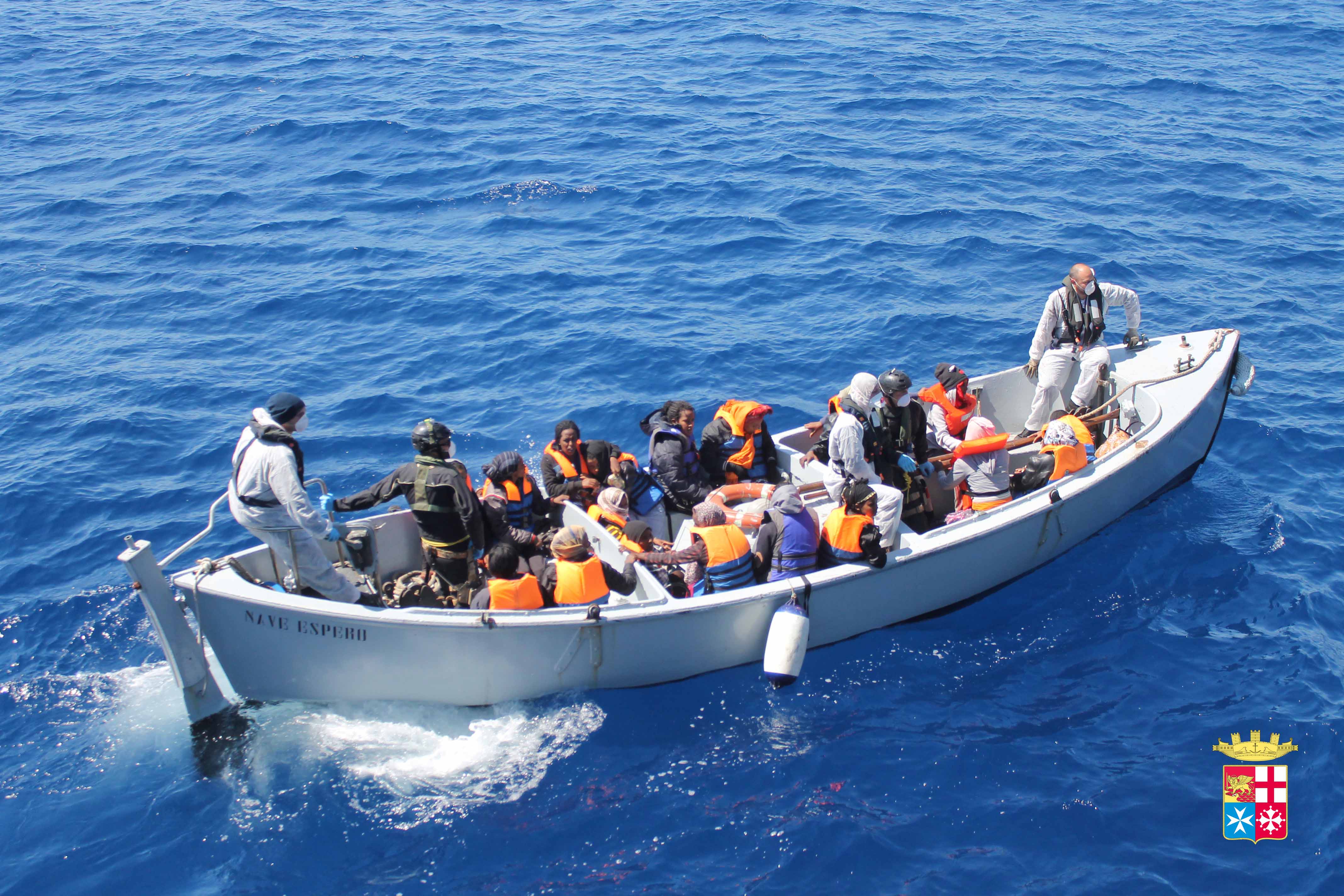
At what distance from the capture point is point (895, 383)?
9.34 metres

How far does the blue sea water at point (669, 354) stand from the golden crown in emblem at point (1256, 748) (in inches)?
4.2

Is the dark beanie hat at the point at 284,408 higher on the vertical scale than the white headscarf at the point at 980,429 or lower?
higher

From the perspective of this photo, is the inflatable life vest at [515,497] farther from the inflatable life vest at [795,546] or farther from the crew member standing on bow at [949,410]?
the crew member standing on bow at [949,410]

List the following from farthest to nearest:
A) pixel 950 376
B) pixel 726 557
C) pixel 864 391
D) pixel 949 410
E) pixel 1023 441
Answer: pixel 1023 441
pixel 949 410
pixel 950 376
pixel 864 391
pixel 726 557

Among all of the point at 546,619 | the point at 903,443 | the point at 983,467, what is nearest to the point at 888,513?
the point at 903,443

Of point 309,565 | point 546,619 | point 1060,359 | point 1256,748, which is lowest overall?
point 1256,748

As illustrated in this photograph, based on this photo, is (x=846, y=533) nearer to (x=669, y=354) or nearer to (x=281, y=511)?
(x=281, y=511)

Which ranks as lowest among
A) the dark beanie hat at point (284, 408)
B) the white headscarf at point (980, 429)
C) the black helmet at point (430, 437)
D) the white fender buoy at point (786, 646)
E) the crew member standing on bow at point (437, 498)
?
the white fender buoy at point (786, 646)

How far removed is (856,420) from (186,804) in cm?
617

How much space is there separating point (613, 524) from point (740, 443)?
1625 millimetres

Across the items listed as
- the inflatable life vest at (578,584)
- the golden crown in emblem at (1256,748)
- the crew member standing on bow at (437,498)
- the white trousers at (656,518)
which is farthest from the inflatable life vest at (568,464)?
the golden crown in emblem at (1256,748)

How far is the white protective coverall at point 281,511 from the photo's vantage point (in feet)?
24.4

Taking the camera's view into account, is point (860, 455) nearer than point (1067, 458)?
Yes

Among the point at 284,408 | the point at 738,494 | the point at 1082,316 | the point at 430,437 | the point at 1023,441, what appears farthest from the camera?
the point at 1082,316
